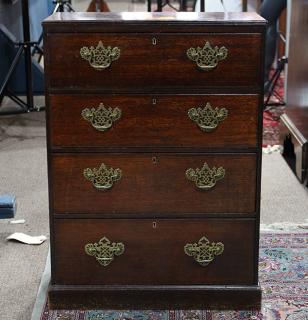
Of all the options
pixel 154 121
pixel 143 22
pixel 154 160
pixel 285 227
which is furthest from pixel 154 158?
pixel 285 227

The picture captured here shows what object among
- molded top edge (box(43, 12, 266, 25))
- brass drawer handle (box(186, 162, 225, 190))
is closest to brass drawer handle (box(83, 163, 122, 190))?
brass drawer handle (box(186, 162, 225, 190))

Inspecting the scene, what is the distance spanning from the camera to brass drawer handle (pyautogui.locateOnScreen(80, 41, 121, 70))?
232 cm

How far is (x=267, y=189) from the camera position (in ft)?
12.5

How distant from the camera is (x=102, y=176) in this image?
7.99ft

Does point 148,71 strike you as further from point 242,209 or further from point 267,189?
point 267,189

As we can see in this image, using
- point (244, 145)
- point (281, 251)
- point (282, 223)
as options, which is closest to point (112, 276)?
point (244, 145)

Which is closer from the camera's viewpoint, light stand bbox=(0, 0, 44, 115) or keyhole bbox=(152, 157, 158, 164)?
keyhole bbox=(152, 157, 158, 164)

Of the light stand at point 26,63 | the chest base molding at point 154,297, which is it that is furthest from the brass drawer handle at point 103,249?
the light stand at point 26,63

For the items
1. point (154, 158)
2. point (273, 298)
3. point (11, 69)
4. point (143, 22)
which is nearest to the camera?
point (143, 22)

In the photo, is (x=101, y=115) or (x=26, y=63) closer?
(x=101, y=115)

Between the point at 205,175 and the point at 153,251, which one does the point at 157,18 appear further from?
the point at 153,251

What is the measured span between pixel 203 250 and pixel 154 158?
0.34m

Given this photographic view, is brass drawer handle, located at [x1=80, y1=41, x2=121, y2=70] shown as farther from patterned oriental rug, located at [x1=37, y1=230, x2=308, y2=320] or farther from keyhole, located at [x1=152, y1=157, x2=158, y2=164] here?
patterned oriental rug, located at [x1=37, y1=230, x2=308, y2=320]

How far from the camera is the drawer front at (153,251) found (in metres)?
2.49
